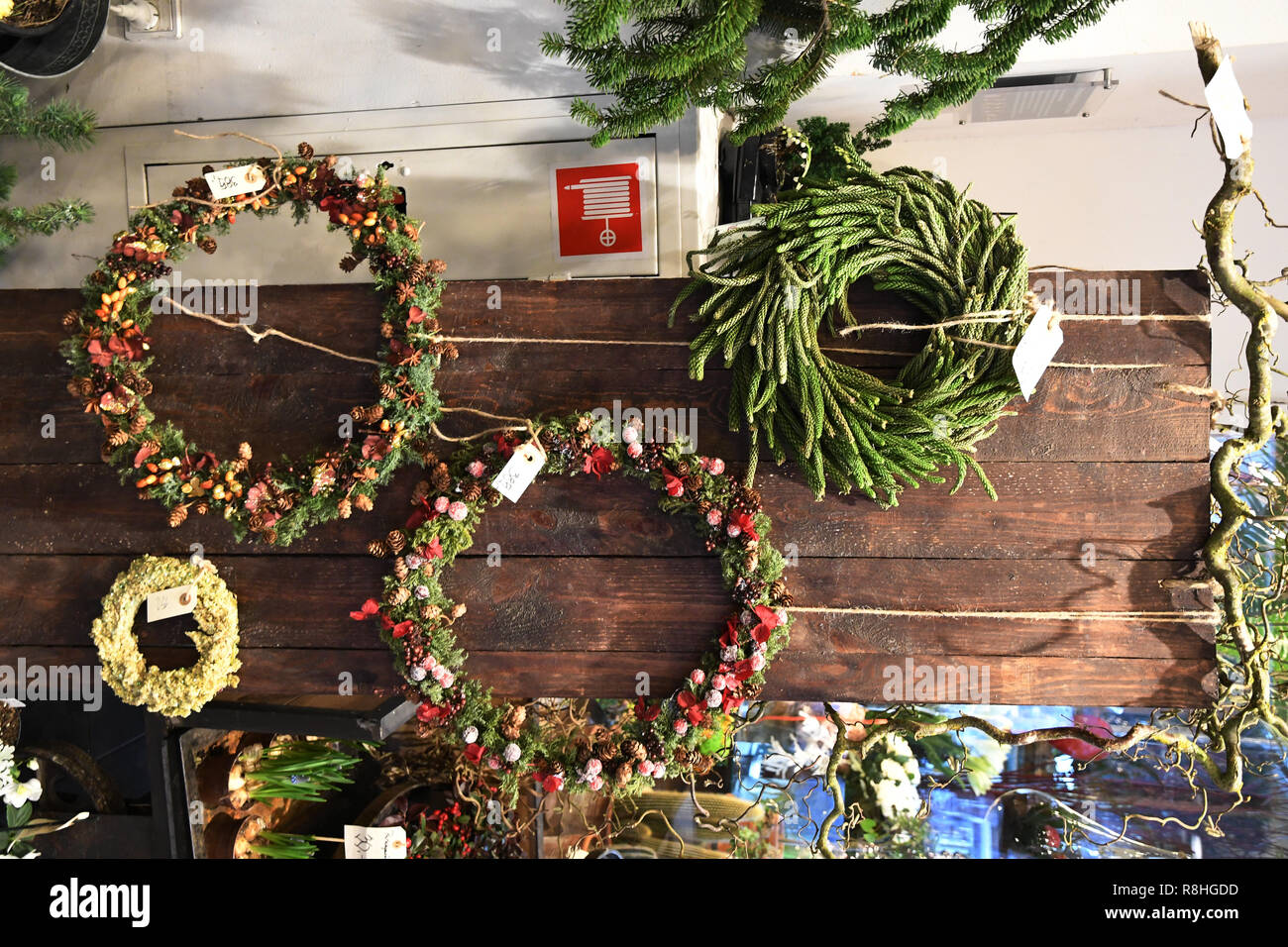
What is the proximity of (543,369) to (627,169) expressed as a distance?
0.87m

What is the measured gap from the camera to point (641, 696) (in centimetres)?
240

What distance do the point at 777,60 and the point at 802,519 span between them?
3.97 ft

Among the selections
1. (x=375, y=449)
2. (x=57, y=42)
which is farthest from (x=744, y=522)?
(x=57, y=42)

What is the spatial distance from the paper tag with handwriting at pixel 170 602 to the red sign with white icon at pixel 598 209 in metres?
1.59

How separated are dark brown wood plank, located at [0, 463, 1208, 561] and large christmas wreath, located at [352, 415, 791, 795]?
0.25 feet

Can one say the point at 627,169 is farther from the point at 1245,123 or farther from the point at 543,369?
the point at 1245,123

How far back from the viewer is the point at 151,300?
8.24 ft

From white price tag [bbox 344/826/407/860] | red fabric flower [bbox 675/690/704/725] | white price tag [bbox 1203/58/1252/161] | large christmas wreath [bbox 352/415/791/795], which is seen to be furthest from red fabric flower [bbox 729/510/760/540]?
white price tag [bbox 344/826/407/860]

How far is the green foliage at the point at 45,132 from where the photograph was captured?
9.44 ft

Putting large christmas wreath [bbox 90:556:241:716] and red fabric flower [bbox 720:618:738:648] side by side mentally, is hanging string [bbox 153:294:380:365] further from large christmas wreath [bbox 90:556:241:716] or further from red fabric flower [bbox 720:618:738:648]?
red fabric flower [bbox 720:618:738:648]

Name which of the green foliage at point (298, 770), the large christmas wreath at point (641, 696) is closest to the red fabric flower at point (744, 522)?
the large christmas wreath at point (641, 696)

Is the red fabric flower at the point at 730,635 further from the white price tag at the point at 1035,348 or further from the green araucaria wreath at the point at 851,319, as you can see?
the white price tag at the point at 1035,348

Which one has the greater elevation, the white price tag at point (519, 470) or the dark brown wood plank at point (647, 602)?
the white price tag at point (519, 470)

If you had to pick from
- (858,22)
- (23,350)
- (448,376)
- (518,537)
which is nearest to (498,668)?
(518,537)
